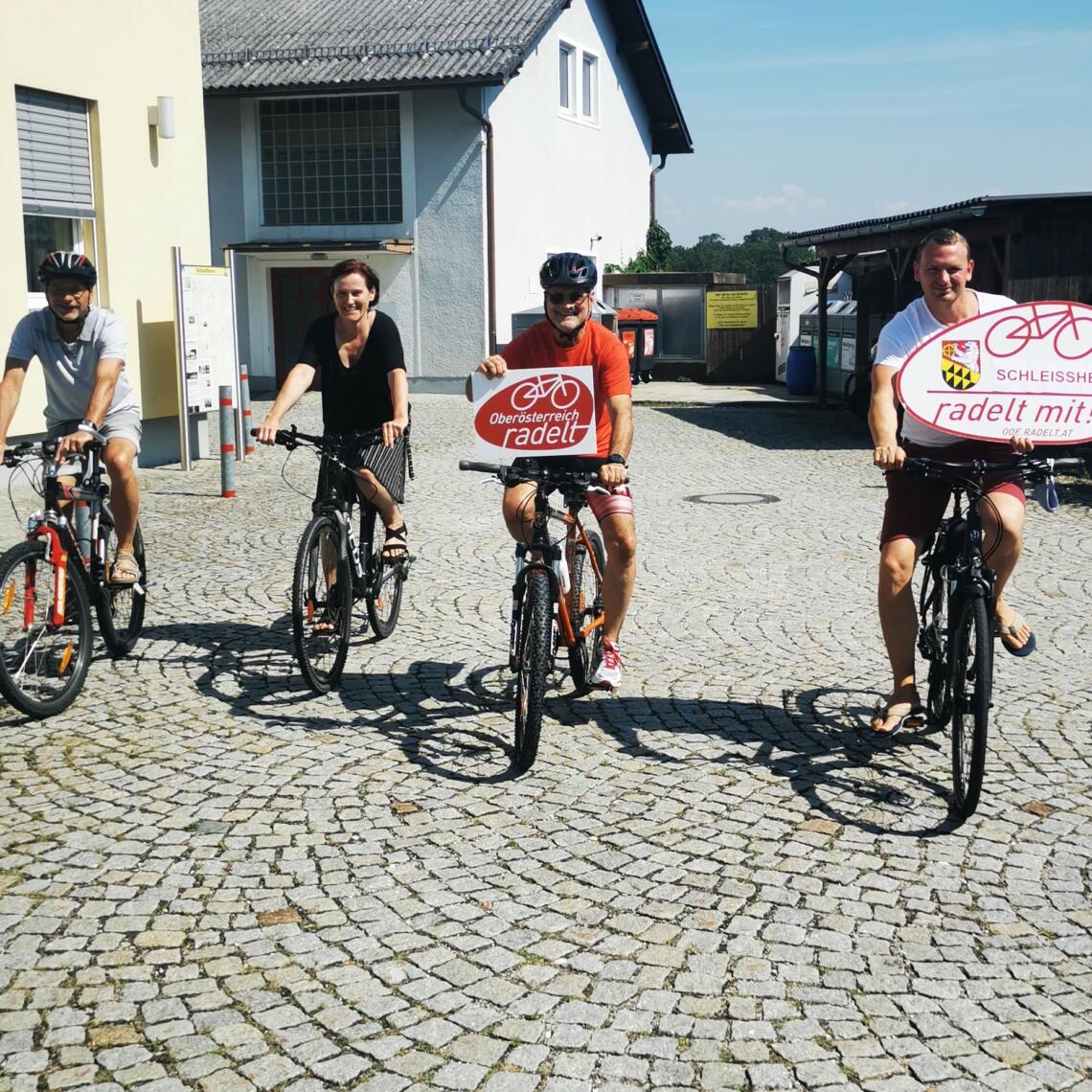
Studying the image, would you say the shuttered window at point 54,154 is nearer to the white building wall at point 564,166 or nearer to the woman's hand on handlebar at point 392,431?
the woman's hand on handlebar at point 392,431

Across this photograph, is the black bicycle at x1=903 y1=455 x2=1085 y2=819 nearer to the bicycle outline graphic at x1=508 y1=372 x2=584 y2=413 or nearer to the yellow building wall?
the bicycle outline graphic at x1=508 y1=372 x2=584 y2=413

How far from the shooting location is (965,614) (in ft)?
16.0

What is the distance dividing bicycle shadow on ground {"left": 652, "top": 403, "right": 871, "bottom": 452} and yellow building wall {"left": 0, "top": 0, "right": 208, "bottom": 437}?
7439 millimetres

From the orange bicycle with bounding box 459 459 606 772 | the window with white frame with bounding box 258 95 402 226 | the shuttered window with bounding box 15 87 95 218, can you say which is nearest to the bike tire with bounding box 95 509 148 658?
the orange bicycle with bounding box 459 459 606 772

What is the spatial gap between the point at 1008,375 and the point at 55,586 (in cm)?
390

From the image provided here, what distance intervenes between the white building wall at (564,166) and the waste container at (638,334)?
6.55ft

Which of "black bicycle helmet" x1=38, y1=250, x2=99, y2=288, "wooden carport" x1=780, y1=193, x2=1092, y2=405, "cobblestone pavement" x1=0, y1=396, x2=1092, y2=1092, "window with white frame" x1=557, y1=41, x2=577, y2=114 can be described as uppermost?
"window with white frame" x1=557, y1=41, x2=577, y2=114

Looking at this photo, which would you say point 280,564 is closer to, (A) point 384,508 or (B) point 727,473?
(A) point 384,508

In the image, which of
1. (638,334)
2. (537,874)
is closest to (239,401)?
(537,874)

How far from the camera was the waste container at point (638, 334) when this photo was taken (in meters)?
30.5

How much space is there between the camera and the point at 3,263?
39.9 feet

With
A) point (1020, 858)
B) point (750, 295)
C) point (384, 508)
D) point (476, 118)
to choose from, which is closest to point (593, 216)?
point (750, 295)

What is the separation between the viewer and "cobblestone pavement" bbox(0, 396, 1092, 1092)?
11.0 feet

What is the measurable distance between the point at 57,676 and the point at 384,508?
1.68 metres
